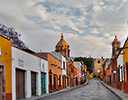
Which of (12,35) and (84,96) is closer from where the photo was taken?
(84,96)

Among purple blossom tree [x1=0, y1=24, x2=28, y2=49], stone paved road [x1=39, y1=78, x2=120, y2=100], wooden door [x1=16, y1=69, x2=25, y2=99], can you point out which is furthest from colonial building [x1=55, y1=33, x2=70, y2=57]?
wooden door [x1=16, y1=69, x2=25, y2=99]

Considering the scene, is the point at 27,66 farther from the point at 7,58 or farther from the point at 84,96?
the point at 84,96

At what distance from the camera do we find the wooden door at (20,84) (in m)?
17.1

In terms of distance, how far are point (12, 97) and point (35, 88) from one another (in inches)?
274

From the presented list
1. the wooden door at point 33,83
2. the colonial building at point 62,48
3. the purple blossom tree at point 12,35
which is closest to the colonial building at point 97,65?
the colonial building at point 62,48

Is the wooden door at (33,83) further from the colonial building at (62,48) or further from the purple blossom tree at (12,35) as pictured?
the colonial building at (62,48)

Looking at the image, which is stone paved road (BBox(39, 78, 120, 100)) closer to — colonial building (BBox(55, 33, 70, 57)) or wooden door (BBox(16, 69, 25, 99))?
wooden door (BBox(16, 69, 25, 99))

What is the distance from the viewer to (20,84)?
1780 centimetres

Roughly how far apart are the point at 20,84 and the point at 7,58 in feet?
12.4

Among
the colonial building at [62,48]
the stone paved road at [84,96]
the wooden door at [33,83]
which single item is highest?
the colonial building at [62,48]

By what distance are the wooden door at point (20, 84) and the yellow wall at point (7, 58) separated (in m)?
2.13

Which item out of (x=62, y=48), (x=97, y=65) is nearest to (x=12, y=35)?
(x=62, y=48)

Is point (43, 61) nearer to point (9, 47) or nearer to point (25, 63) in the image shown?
point (25, 63)

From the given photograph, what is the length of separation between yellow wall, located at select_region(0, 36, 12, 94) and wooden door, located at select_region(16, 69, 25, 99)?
2.13 m
